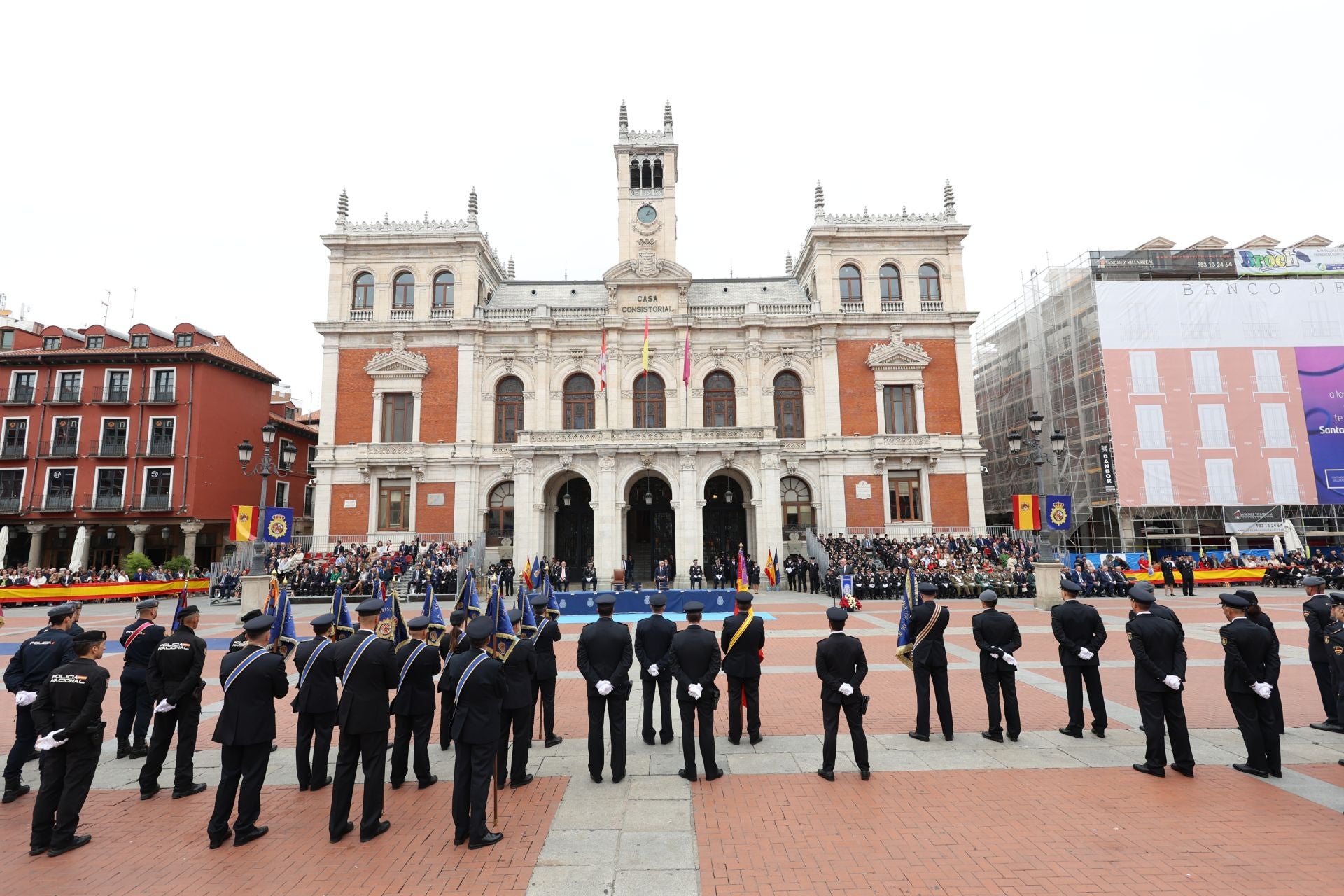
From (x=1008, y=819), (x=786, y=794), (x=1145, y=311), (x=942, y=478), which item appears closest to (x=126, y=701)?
(x=786, y=794)

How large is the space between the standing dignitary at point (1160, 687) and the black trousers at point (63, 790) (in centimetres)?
1082

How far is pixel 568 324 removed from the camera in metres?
35.3

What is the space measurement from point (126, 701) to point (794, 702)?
9.43 metres

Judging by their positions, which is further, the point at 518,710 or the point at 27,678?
the point at 27,678

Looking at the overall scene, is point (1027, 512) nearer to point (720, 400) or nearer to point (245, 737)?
point (720, 400)

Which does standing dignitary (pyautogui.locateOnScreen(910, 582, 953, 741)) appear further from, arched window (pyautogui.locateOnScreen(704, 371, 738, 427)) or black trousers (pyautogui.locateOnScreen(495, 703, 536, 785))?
arched window (pyautogui.locateOnScreen(704, 371, 738, 427))

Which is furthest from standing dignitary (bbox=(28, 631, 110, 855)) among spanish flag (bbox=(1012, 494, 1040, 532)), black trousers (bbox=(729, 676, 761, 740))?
spanish flag (bbox=(1012, 494, 1040, 532))

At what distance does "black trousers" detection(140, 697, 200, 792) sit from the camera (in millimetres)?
6984

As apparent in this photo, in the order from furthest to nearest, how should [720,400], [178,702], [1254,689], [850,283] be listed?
1. [850,283]
2. [720,400]
3. [178,702]
4. [1254,689]

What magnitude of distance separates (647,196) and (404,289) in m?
15.1

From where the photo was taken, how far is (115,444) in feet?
123

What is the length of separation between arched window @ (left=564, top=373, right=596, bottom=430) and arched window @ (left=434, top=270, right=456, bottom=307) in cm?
838

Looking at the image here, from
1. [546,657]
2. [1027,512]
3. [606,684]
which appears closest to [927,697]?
[606,684]

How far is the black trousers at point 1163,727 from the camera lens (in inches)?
279
